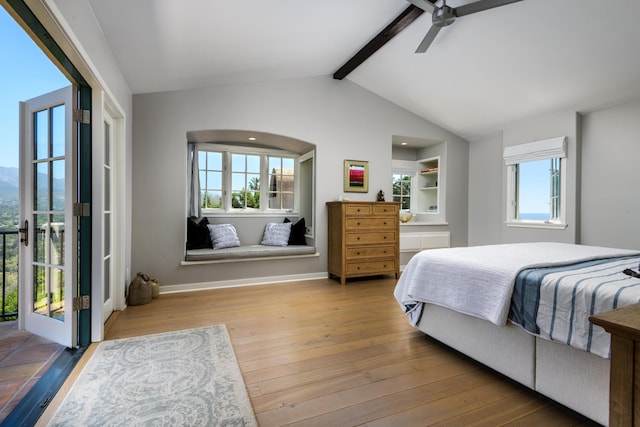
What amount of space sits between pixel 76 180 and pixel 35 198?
1.55ft

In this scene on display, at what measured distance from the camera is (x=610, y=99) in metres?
3.57

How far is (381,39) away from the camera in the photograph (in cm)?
367

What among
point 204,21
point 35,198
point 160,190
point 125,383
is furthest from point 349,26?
point 125,383

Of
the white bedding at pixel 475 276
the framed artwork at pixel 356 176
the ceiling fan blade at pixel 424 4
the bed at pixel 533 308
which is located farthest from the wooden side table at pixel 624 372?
the framed artwork at pixel 356 176

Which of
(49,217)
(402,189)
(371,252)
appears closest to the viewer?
(49,217)

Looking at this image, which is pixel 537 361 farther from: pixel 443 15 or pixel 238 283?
pixel 238 283

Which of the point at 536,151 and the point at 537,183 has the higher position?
the point at 536,151

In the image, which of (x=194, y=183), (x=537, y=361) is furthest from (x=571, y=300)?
(x=194, y=183)

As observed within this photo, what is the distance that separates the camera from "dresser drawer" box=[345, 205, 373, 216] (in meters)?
4.25

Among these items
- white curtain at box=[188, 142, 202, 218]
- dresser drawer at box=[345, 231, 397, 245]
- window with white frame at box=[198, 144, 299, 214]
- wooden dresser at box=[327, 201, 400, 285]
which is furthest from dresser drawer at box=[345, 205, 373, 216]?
white curtain at box=[188, 142, 202, 218]

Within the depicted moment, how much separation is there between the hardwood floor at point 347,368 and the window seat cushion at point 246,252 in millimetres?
614

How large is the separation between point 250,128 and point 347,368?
321cm

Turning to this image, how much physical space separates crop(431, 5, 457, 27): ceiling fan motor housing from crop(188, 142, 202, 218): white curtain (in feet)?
10.7

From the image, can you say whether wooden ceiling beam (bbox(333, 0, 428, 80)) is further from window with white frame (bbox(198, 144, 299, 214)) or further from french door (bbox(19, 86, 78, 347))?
french door (bbox(19, 86, 78, 347))
